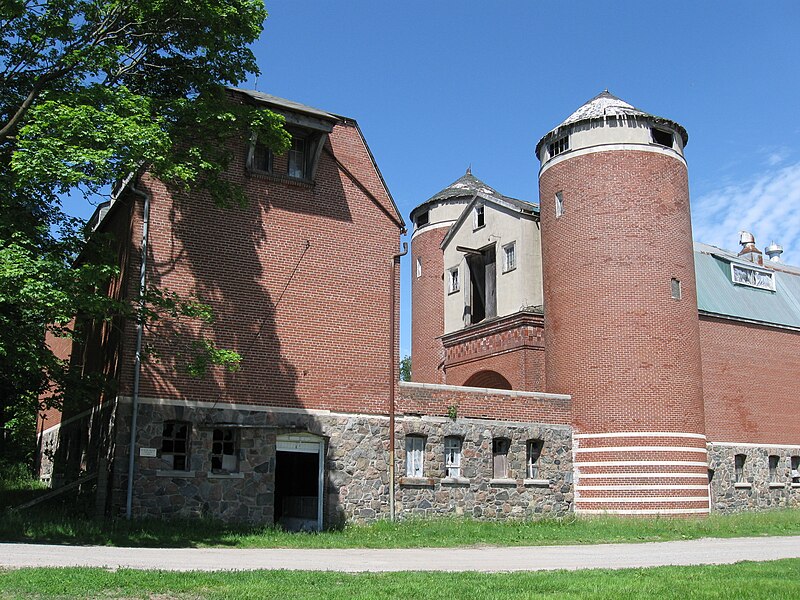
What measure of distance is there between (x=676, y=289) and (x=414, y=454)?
10849mm

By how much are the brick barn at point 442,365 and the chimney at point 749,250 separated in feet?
19.9

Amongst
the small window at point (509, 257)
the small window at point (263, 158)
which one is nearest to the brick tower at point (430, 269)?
the small window at point (509, 257)

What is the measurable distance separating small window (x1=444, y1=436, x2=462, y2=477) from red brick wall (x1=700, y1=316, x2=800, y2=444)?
38.3ft

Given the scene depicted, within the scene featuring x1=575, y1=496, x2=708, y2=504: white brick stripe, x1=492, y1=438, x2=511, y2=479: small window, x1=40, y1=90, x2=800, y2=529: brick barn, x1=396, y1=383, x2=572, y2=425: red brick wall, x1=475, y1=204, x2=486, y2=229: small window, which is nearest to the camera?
x1=40, y1=90, x2=800, y2=529: brick barn

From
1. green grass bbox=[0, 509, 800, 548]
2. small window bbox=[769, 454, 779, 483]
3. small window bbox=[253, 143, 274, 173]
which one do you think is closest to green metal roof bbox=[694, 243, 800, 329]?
small window bbox=[769, 454, 779, 483]

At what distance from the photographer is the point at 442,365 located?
116 feet

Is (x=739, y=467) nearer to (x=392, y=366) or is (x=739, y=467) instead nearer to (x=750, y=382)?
(x=750, y=382)

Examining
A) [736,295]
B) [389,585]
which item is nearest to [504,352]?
[736,295]

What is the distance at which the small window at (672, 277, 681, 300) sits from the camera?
1105 inches

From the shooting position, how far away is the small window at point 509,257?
3206cm

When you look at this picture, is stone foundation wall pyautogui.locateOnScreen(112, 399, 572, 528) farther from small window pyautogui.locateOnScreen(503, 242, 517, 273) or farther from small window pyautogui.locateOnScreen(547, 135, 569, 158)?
small window pyautogui.locateOnScreen(547, 135, 569, 158)

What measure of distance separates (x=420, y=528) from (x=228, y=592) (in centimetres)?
1261

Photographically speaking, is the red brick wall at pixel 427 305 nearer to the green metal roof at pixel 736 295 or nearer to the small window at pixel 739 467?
the green metal roof at pixel 736 295

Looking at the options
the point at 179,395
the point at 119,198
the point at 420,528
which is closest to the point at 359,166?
the point at 119,198
